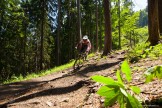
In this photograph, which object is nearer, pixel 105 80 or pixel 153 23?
pixel 105 80

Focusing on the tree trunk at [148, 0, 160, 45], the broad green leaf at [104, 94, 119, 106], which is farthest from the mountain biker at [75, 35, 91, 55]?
the broad green leaf at [104, 94, 119, 106]

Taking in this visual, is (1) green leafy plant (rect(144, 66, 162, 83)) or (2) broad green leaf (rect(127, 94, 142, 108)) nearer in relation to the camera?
(2) broad green leaf (rect(127, 94, 142, 108))

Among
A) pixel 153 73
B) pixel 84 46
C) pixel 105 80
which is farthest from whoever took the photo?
pixel 84 46

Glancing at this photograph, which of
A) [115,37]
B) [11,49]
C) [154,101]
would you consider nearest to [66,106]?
[154,101]

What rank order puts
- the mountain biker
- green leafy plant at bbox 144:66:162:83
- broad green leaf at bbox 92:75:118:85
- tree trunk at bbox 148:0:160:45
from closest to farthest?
1. broad green leaf at bbox 92:75:118:85
2. green leafy plant at bbox 144:66:162:83
3. tree trunk at bbox 148:0:160:45
4. the mountain biker

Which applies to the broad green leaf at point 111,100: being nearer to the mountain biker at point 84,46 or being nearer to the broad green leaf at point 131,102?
the broad green leaf at point 131,102

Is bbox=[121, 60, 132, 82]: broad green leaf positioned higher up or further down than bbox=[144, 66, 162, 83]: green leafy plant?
higher up

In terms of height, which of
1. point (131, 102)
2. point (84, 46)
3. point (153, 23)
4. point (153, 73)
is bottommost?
point (131, 102)

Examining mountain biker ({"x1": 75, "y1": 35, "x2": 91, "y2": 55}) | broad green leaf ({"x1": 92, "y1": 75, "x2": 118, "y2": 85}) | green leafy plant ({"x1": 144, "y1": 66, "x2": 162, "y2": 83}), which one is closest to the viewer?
broad green leaf ({"x1": 92, "y1": 75, "x2": 118, "y2": 85})

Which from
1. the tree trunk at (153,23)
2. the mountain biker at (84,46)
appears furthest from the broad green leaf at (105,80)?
the mountain biker at (84,46)

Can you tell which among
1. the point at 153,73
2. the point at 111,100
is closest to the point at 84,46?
the point at 153,73

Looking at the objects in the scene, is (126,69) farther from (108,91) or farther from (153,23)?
(153,23)

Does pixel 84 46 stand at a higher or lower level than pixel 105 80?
higher

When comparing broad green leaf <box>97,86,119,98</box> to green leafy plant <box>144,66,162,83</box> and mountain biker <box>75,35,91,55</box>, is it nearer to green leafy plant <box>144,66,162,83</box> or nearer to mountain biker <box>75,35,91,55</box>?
green leafy plant <box>144,66,162,83</box>
